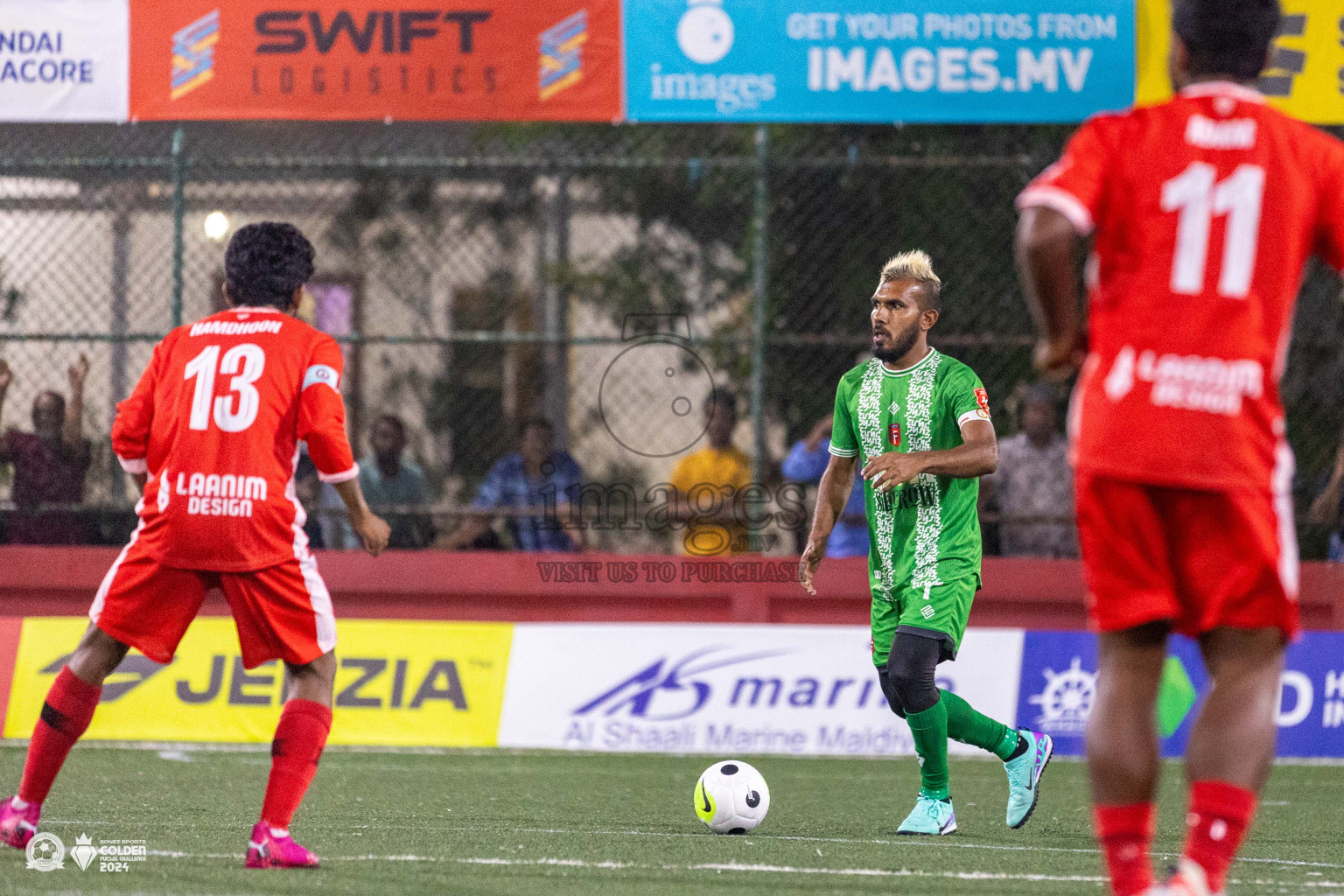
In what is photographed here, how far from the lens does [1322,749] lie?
32.9 feet

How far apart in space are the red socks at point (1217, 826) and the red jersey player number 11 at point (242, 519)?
8.46 feet

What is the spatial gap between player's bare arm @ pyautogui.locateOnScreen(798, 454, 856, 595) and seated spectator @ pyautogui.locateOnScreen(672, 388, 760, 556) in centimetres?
394

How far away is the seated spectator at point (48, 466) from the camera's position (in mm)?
11086

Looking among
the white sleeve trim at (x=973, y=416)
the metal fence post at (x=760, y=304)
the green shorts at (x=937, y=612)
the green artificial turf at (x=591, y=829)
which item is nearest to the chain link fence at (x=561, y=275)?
the metal fence post at (x=760, y=304)

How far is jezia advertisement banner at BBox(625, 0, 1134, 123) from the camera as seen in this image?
33.8 ft

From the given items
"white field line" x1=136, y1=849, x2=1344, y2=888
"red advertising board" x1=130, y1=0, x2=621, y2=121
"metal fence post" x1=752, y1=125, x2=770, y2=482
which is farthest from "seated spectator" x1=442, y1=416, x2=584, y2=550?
"white field line" x1=136, y1=849, x2=1344, y2=888

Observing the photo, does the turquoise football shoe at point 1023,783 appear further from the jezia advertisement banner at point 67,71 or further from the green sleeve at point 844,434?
the jezia advertisement banner at point 67,71

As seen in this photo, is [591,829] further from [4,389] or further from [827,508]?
[4,389]

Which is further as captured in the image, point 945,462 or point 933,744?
point 933,744

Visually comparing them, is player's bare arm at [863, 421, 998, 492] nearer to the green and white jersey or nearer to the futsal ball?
the green and white jersey

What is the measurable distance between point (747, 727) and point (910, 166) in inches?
157

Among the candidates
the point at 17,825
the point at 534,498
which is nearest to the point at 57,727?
the point at 17,825

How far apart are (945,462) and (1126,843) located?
2.95m

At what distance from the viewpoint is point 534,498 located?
11.2m
